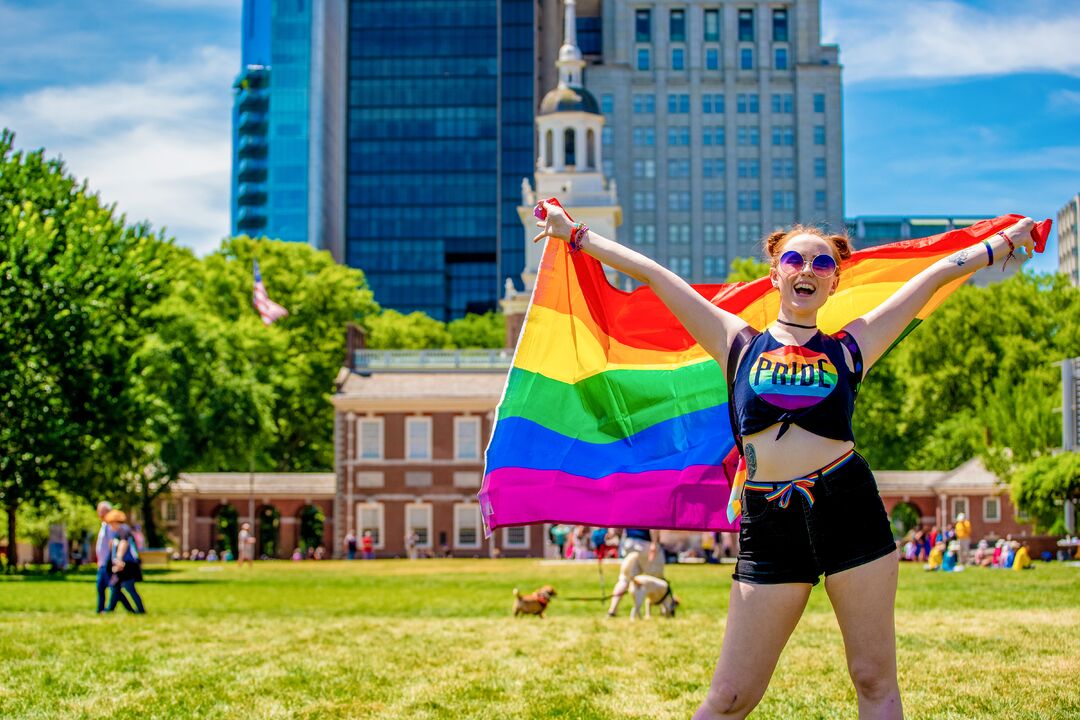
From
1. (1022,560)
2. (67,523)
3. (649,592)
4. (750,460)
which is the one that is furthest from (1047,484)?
(750,460)

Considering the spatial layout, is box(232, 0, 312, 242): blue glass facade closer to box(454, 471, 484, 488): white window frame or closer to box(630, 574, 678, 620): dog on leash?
box(454, 471, 484, 488): white window frame

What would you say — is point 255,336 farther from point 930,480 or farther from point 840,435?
point 840,435

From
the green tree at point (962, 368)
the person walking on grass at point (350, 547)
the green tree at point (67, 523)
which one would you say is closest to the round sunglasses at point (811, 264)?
the green tree at point (67, 523)

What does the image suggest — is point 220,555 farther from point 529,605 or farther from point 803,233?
point 803,233

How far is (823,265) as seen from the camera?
679cm

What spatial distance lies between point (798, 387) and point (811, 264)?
1.98 ft

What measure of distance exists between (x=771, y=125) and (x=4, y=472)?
4709 inches

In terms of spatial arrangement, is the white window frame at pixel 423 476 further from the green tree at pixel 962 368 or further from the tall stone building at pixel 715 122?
the tall stone building at pixel 715 122

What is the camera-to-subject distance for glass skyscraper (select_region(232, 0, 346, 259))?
140 metres

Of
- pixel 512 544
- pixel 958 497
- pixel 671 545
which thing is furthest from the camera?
pixel 958 497

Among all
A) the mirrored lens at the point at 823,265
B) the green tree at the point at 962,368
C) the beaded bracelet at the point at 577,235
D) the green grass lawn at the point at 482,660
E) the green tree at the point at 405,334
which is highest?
the green tree at the point at 405,334

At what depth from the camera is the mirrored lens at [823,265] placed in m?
6.77

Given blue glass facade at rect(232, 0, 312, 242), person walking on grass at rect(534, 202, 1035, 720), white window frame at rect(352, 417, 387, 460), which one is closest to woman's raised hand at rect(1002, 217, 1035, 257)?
person walking on grass at rect(534, 202, 1035, 720)

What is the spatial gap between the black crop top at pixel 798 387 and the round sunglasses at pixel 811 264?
28 cm
